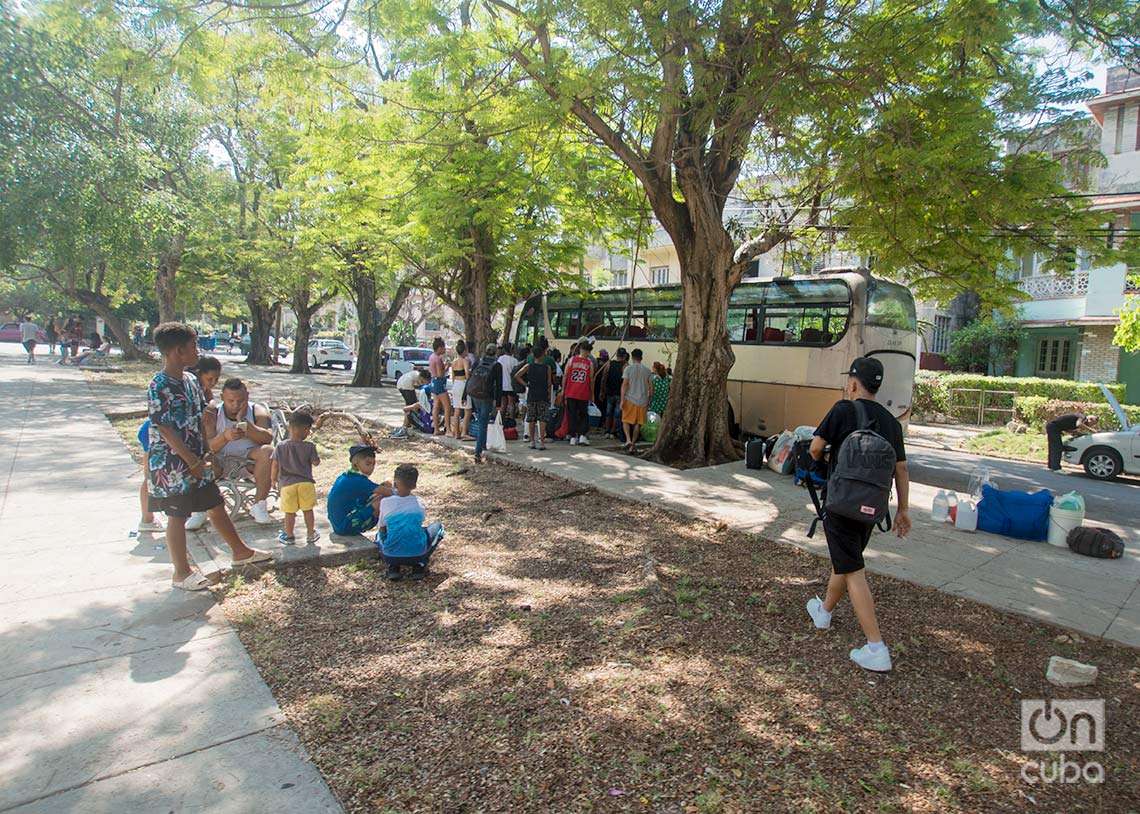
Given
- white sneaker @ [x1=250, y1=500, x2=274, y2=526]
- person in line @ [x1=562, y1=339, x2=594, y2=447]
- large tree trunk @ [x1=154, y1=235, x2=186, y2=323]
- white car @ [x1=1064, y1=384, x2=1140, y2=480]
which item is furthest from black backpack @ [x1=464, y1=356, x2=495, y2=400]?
large tree trunk @ [x1=154, y1=235, x2=186, y2=323]

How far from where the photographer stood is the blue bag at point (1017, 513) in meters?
6.75

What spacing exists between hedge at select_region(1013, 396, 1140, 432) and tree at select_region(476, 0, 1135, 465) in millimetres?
7136

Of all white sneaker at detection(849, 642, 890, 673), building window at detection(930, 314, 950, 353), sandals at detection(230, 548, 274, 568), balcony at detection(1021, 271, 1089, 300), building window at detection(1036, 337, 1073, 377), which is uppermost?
balcony at detection(1021, 271, 1089, 300)

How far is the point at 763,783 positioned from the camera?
9.09ft

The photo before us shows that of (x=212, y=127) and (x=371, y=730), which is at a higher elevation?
(x=212, y=127)

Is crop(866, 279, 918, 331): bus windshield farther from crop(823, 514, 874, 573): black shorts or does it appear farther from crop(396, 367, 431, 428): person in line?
crop(823, 514, 874, 573): black shorts

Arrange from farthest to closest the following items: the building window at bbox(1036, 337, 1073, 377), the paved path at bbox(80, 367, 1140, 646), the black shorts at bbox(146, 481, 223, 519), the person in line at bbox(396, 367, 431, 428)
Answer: the building window at bbox(1036, 337, 1073, 377), the person in line at bbox(396, 367, 431, 428), the paved path at bbox(80, 367, 1140, 646), the black shorts at bbox(146, 481, 223, 519)

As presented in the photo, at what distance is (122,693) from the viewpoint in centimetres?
327

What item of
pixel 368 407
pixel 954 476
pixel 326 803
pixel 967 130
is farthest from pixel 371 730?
pixel 368 407

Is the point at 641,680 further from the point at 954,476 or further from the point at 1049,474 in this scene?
the point at 1049,474

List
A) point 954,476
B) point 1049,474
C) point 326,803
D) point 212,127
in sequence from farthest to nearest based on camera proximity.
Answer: point 212,127 < point 1049,474 < point 954,476 < point 326,803

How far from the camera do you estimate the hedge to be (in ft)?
48.9

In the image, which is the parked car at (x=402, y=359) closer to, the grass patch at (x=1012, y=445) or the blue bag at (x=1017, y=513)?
→ the grass patch at (x=1012, y=445)

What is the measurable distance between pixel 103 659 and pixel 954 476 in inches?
448
